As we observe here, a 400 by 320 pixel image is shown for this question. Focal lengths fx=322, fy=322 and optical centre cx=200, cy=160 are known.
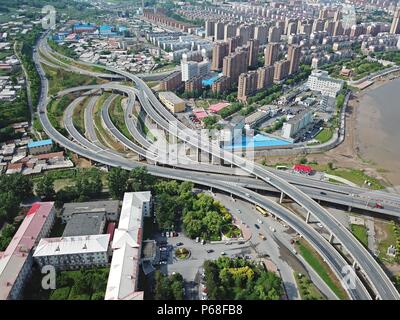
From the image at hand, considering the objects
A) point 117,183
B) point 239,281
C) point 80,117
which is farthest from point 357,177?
point 80,117

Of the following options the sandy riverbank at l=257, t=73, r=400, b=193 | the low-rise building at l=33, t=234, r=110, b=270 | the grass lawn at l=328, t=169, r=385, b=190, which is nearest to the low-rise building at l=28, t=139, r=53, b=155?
the low-rise building at l=33, t=234, r=110, b=270

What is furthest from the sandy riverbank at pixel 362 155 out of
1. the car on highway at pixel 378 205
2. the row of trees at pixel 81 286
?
the row of trees at pixel 81 286

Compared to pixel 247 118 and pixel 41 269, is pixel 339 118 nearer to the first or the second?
pixel 247 118

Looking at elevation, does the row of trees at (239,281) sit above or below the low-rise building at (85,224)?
below

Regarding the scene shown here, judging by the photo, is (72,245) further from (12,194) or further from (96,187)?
(12,194)

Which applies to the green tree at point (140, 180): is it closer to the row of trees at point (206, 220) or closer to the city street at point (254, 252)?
the row of trees at point (206, 220)

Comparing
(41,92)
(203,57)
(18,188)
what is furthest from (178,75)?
(18,188)

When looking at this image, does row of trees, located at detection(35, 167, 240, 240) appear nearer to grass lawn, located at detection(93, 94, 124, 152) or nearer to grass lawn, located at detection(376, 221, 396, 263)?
grass lawn, located at detection(93, 94, 124, 152)
